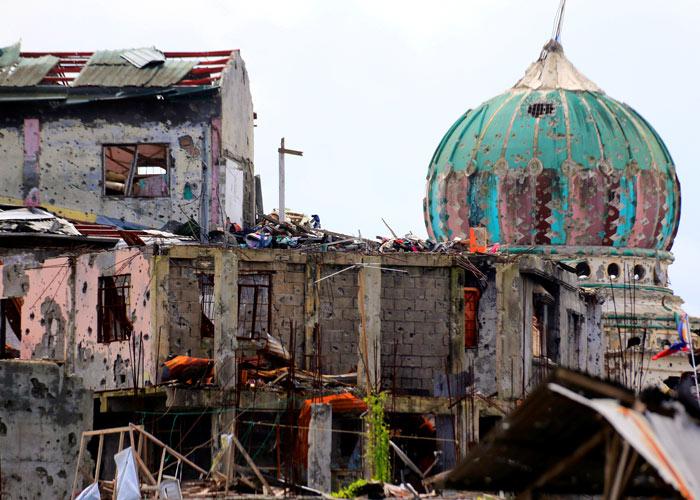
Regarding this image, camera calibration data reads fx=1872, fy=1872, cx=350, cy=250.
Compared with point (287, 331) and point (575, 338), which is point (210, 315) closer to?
point (287, 331)

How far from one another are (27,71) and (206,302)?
802 cm

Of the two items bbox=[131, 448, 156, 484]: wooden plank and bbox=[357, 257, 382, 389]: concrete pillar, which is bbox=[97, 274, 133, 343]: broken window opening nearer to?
bbox=[357, 257, 382, 389]: concrete pillar

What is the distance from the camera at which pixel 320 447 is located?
25.7 m

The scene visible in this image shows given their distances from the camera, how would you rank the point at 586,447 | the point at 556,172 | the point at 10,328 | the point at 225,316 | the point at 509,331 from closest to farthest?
the point at 586,447
the point at 225,316
the point at 509,331
the point at 10,328
the point at 556,172

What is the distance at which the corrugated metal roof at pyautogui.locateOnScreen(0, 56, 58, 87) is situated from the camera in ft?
116

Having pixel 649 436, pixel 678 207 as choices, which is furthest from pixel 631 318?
pixel 649 436

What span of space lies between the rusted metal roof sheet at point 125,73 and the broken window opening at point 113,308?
17.5 ft

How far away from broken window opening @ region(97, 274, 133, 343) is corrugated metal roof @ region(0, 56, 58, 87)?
625cm

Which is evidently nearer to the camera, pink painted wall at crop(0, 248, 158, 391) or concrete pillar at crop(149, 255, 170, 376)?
concrete pillar at crop(149, 255, 170, 376)

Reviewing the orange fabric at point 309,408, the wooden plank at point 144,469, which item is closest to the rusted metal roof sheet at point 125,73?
the orange fabric at point 309,408

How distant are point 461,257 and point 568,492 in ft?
55.0

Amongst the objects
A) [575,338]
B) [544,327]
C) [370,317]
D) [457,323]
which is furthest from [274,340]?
[575,338]

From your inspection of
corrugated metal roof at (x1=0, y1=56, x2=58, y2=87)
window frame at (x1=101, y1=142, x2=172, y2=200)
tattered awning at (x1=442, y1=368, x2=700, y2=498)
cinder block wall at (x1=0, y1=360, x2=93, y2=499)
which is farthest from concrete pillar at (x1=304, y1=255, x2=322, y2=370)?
tattered awning at (x1=442, y1=368, x2=700, y2=498)

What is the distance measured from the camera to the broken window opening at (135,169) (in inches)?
1373
